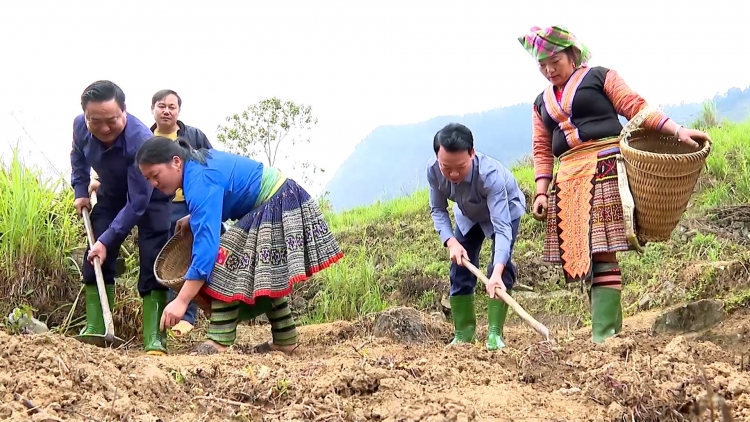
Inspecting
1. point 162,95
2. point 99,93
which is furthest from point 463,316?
point 162,95

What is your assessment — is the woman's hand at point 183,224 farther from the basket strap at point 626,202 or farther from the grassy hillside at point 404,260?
the basket strap at point 626,202

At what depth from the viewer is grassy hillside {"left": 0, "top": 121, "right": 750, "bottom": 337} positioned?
3.77 m

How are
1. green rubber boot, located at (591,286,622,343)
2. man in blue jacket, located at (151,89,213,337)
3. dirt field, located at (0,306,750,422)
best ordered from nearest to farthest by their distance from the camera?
dirt field, located at (0,306,750,422) → green rubber boot, located at (591,286,622,343) → man in blue jacket, located at (151,89,213,337)

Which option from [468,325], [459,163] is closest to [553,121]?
[459,163]

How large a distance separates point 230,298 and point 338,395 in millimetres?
1280

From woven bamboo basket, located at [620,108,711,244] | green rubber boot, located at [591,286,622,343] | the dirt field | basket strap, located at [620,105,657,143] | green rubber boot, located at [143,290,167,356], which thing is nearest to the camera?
the dirt field

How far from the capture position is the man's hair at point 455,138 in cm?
279

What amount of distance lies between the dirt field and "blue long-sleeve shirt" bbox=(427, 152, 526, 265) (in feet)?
2.43

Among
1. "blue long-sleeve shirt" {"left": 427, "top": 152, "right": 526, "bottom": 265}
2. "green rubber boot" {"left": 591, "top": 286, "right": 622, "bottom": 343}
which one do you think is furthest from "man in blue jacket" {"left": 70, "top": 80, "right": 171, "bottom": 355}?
"green rubber boot" {"left": 591, "top": 286, "right": 622, "bottom": 343}

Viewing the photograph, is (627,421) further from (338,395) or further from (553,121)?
(553,121)

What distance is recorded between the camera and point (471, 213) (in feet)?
10.4

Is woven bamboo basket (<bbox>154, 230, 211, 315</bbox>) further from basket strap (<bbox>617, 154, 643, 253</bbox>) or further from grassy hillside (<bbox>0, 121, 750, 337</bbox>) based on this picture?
basket strap (<bbox>617, 154, 643, 253</bbox>)

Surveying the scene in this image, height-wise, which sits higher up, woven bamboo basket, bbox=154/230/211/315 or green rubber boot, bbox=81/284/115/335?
woven bamboo basket, bbox=154/230/211/315

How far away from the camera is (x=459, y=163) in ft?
9.33
